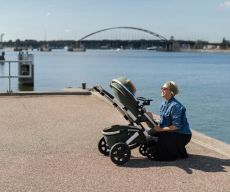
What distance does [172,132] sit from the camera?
309 inches

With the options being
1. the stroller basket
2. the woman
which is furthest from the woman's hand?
the stroller basket

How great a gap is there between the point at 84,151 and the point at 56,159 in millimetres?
725

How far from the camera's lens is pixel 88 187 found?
21.0 feet

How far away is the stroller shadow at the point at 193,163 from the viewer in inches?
291

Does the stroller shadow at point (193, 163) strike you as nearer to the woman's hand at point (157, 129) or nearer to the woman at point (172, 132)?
the woman at point (172, 132)

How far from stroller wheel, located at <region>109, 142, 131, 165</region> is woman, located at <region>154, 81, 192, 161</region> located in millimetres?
480

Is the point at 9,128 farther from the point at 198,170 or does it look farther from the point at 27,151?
the point at 198,170

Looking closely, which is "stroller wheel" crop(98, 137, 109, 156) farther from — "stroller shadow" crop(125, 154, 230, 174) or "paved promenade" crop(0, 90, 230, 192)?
"stroller shadow" crop(125, 154, 230, 174)

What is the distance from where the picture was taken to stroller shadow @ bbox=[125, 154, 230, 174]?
24.3ft

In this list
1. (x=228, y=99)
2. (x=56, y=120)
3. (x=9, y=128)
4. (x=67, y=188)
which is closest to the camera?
(x=67, y=188)

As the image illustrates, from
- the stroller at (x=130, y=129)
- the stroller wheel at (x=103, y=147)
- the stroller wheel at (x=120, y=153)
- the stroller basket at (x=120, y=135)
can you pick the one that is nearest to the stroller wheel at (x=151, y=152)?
the stroller at (x=130, y=129)

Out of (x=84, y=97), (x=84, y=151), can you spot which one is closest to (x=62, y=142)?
(x=84, y=151)

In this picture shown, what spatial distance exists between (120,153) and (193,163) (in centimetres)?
106

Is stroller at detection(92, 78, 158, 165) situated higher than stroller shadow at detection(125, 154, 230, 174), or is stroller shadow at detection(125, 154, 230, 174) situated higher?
stroller at detection(92, 78, 158, 165)
